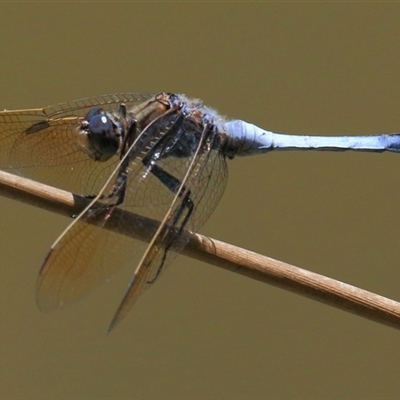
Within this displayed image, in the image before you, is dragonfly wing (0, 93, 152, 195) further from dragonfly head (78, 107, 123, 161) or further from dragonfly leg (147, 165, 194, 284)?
dragonfly leg (147, 165, 194, 284)

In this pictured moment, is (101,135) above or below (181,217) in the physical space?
above

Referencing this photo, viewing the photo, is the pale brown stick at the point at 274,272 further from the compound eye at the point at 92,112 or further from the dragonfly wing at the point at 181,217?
the compound eye at the point at 92,112

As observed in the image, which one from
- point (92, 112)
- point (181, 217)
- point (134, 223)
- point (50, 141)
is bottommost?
point (134, 223)

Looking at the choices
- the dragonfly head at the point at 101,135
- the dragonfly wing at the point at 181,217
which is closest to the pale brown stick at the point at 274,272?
the dragonfly wing at the point at 181,217

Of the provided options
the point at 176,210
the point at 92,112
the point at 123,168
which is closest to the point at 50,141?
the point at 92,112

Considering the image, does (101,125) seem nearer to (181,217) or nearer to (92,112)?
(92,112)

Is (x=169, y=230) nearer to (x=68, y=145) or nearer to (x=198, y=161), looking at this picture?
(x=198, y=161)
